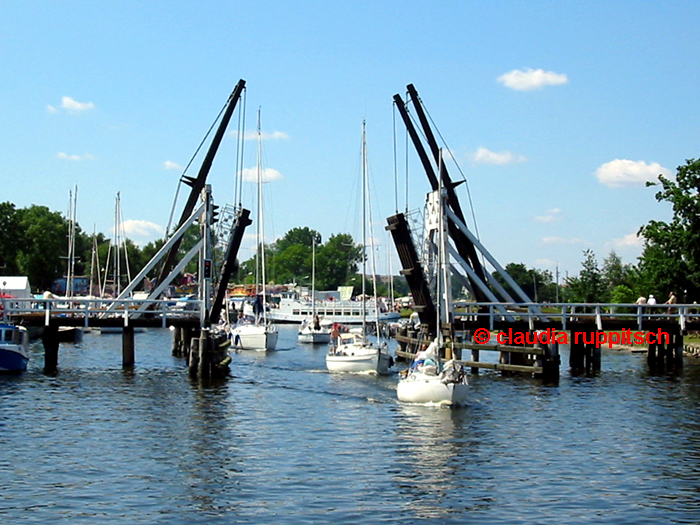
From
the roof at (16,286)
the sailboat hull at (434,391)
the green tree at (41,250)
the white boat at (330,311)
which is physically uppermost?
the green tree at (41,250)

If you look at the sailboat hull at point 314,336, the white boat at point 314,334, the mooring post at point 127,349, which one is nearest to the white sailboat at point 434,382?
the mooring post at point 127,349

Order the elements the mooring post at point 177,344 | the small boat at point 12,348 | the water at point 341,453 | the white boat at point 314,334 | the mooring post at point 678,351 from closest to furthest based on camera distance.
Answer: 1. the water at point 341,453
2. the small boat at point 12,348
3. the mooring post at point 678,351
4. the mooring post at point 177,344
5. the white boat at point 314,334

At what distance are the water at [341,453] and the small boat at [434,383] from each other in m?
0.47

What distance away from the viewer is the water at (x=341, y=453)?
18.9 metres

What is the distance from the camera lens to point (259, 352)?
61.2 meters

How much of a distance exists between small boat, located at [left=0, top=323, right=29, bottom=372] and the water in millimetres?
1740

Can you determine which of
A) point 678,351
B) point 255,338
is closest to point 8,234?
point 255,338

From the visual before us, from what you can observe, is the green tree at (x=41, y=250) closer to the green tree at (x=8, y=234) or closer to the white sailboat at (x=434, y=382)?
the green tree at (x=8, y=234)

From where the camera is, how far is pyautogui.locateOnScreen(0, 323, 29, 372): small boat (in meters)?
41.1

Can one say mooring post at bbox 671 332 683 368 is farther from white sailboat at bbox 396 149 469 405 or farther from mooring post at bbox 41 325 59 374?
mooring post at bbox 41 325 59 374

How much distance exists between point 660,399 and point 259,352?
1210 inches

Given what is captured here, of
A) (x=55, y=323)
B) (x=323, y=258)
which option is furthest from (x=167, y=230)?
(x=323, y=258)

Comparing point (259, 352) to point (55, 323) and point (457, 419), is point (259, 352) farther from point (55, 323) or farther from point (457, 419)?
point (457, 419)

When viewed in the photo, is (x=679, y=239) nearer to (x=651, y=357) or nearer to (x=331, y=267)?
(x=651, y=357)
